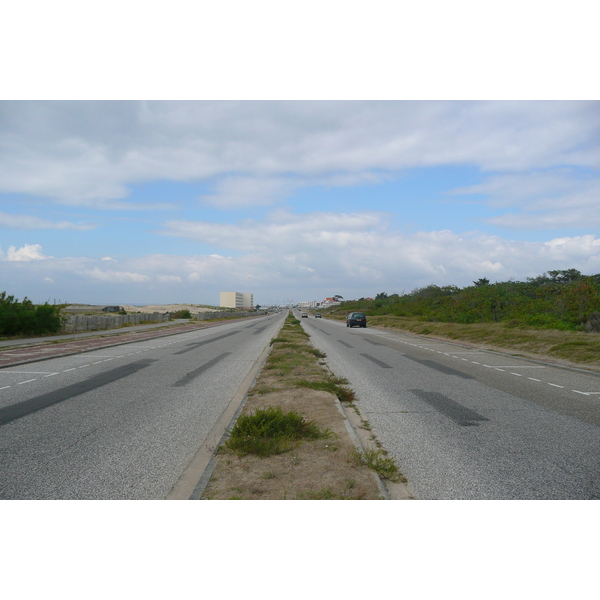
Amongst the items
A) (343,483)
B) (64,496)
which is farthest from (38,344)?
(343,483)

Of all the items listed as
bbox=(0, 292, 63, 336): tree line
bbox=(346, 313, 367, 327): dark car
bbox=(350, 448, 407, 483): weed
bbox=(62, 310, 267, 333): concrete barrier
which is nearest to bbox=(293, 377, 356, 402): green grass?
bbox=(350, 448, 407, 483): weed

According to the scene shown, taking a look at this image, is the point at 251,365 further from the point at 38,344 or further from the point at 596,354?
the point at 38,344

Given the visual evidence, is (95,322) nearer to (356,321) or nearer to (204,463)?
(356,321)

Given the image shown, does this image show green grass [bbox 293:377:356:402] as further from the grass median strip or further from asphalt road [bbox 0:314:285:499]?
asphalt road [bbox 0:314:285:499]

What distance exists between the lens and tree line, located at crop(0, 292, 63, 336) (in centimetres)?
2475

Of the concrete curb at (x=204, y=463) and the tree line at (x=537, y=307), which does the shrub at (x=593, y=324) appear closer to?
the tree line at (x=537, y=307)

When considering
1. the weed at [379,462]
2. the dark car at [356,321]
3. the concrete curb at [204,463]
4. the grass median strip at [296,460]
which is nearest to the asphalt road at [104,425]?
the concrete curb at [204,463]

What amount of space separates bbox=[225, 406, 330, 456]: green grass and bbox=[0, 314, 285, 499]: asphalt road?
1.98 feet

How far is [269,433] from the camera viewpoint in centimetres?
589

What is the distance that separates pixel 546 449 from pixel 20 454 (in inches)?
266

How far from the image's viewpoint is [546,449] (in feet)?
18.1

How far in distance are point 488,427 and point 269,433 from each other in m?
3.44

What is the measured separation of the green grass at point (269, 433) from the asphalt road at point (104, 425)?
0.60 metres

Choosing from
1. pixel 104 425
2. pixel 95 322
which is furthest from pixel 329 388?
pixel 95 322
